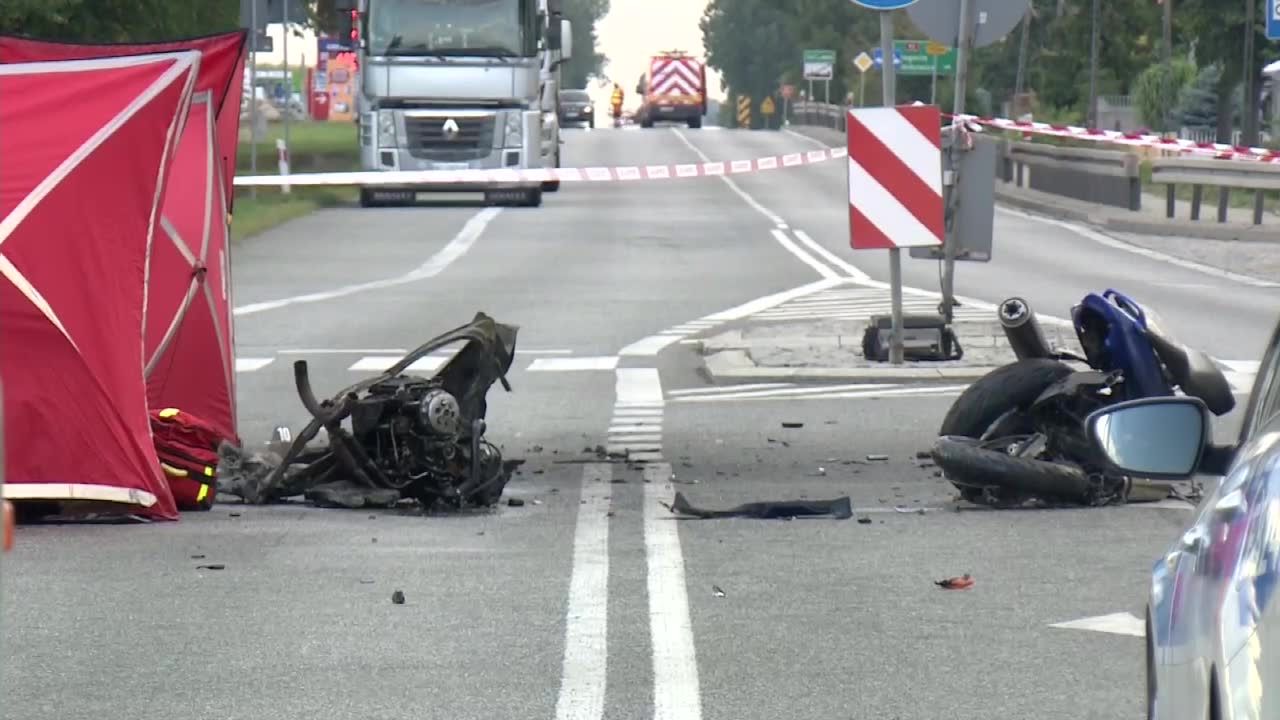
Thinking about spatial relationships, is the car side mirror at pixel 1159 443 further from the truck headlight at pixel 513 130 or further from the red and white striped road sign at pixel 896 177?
the truck headlight at pixel 513 130

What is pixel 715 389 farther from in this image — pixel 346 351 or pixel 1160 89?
pixel 1160 89

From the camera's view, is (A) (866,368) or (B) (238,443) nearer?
(B) (238,443)

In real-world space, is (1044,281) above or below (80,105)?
below

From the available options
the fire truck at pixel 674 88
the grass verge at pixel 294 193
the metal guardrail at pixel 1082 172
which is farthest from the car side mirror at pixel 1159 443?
the fire truck at pixel 674 88

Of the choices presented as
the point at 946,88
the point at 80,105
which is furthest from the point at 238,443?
the point at 946,88

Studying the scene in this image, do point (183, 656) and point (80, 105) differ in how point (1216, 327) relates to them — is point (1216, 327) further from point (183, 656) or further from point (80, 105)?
point (183, 656)

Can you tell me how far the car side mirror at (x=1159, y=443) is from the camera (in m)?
Result: 3.93

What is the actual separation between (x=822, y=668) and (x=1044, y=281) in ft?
60.8

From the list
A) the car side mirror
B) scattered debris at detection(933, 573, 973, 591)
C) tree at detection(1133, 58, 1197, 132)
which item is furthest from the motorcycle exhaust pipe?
tree at detection(1133, 58, 1197, 132)

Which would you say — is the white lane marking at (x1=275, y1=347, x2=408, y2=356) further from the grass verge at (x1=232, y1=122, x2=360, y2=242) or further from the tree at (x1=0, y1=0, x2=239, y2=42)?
the tree at (x1=0, y1=0, x2=239, y2=42)

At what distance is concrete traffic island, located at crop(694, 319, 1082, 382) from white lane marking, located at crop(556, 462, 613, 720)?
15.5 feet

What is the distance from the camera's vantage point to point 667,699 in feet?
20.6

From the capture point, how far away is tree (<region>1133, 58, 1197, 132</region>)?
51719 millimetres

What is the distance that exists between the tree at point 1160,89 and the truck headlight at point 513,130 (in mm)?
18557
